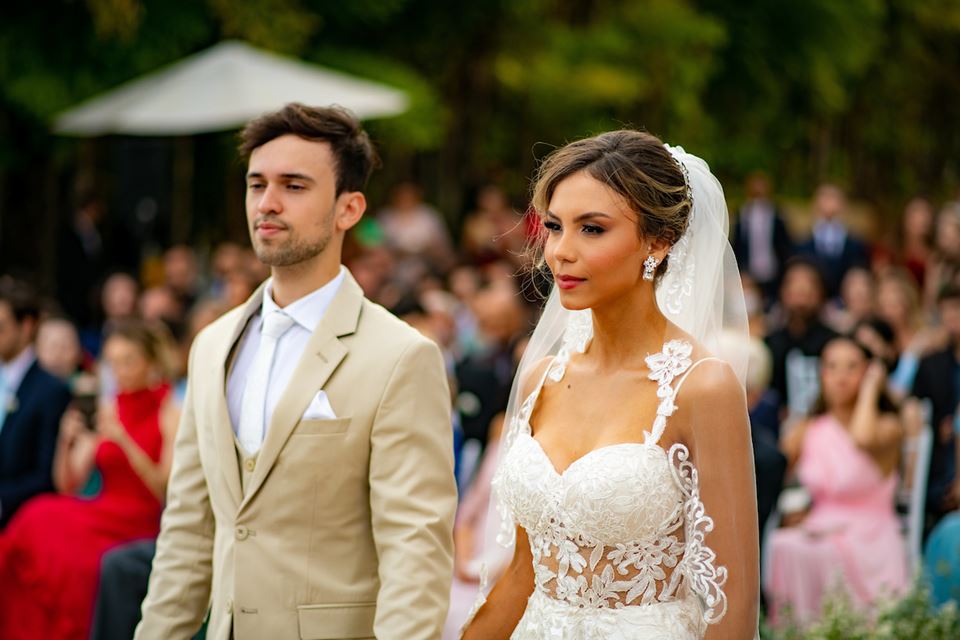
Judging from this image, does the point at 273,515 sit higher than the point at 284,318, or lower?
lower

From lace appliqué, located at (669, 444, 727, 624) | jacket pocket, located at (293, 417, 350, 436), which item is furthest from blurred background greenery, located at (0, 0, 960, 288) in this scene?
lace appliqué, located at (669, 444, 727, 624)

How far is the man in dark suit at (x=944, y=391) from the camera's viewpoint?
7301 mm

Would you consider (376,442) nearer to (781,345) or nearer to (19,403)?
(19,403)

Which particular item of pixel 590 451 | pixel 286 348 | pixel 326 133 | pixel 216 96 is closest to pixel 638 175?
pixel 590 451

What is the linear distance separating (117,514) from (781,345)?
489 centimetres

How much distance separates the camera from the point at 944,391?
795 cm

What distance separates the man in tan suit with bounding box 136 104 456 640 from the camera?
139 inches

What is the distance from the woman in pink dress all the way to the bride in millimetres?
3907

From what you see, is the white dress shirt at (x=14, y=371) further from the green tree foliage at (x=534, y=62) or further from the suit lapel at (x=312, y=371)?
the green tree foliage at (x=534, y=62)

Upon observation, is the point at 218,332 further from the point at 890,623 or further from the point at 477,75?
the point at 477,75

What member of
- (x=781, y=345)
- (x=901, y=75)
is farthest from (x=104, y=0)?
(x=901, y=75)

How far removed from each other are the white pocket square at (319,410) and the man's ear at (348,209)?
1.68 feet

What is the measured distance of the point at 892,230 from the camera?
23.0 metres

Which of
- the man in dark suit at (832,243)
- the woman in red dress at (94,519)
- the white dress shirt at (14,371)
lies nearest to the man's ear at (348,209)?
the woman in red dress at (94,519)
